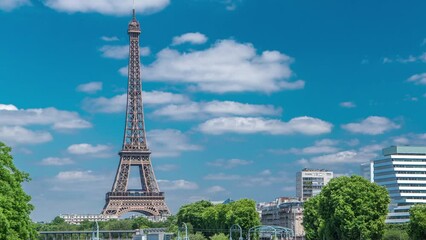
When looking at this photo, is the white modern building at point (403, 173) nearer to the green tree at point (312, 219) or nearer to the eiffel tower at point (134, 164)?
the eiffel tower at point (134, 164)

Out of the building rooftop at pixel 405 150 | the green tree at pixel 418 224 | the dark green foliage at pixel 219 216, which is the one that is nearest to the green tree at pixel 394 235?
the green tree at pixel 418 224

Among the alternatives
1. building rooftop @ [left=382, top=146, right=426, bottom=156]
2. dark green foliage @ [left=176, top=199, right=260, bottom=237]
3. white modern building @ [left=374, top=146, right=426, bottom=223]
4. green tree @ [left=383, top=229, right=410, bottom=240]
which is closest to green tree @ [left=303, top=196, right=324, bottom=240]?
green tree @ [left=383, top=229, right=410, bottom=240]

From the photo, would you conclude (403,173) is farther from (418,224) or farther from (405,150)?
(418,224)

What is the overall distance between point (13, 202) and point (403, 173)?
13763 cm

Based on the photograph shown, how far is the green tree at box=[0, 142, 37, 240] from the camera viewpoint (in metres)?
43.1

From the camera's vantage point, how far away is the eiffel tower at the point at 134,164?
161500 millimetres

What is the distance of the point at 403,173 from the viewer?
171500 mm

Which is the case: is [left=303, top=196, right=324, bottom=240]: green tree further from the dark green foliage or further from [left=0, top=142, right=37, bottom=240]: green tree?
[left=0, top=142, right=37, bottom=240]: green tree

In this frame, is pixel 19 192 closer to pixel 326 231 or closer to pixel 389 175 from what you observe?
pixel 326 231

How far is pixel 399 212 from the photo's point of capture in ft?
522

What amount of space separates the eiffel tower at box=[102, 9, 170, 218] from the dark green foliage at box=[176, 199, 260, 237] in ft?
23.9

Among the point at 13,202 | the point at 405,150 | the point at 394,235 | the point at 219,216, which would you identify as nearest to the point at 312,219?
the point at 394,235

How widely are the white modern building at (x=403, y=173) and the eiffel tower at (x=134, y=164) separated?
165 ft

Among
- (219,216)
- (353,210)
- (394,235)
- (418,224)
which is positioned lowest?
(394,235)
